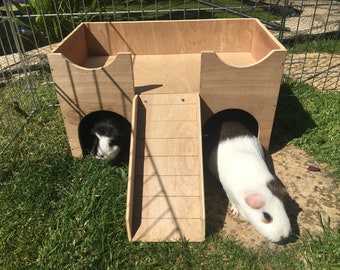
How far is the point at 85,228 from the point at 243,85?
156cm

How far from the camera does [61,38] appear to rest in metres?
4.61

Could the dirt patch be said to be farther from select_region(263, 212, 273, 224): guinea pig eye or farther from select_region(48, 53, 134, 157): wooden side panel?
select_region(48, 53, 134, 157): wooden side panel

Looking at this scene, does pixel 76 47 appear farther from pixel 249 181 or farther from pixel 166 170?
pixel 249 181

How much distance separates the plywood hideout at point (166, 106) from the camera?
2305 mm

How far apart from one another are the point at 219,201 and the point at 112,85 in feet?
3.99

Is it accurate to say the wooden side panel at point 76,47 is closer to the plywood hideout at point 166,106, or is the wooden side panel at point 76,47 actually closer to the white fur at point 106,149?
the plywood hideout at point 166,106

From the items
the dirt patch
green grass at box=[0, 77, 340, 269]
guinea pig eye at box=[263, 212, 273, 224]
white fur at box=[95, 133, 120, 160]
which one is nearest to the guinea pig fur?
white fur at box=[95, 133, 120, 160]

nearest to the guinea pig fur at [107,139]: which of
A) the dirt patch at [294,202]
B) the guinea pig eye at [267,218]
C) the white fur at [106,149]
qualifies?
the white fur at [106,149]

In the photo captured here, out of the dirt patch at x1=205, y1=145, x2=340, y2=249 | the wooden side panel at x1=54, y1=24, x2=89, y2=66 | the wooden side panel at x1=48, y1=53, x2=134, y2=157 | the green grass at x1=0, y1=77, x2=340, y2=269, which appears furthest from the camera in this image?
the wooden side panel at x1=54, y1=24, x2=89, y2=66

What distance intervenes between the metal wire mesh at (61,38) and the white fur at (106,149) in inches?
36.6

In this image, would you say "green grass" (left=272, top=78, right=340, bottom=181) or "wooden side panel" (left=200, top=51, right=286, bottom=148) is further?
"green grass" (left=272, top=78, right=340, bottom=181)

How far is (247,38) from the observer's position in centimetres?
359

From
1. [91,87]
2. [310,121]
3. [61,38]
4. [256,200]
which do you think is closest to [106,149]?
[91,87]

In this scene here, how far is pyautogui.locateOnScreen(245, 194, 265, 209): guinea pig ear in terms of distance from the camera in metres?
2.16
